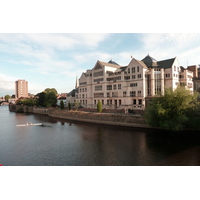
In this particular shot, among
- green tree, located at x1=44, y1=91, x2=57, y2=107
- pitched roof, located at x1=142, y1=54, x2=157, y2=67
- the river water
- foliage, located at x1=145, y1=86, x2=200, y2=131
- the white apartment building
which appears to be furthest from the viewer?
green tree, located at x1=44, y1=91, x2=57, y2=107

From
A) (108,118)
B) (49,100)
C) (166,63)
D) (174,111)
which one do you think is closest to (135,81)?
(166,63)

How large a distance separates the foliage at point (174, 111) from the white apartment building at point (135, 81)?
13.4 metres

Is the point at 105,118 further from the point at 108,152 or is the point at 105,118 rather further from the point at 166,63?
the point at 166,63

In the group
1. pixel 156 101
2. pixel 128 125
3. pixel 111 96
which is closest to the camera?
pixel 156 101

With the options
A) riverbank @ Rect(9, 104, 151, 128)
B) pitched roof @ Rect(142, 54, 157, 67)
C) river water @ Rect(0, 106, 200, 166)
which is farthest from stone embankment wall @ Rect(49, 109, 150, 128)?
pitched roof @ Rect(142, 54, 157, 67)

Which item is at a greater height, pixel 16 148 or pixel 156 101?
pixel 156 101

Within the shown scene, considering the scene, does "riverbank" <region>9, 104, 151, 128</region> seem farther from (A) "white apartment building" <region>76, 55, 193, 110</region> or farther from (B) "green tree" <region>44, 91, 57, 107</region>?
(B) "green tree" <region>44, 91, 57, 107</region>

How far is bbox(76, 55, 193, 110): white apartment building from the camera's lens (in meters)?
57.3

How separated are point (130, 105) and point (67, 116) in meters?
31.1

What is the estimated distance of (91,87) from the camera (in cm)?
7719

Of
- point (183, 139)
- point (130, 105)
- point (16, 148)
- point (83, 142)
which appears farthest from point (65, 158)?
point (130, 105)

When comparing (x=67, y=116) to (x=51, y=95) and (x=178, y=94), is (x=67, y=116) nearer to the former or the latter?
(x=51, y=95)

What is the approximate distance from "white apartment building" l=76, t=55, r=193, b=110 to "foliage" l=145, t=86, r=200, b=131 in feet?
43.9

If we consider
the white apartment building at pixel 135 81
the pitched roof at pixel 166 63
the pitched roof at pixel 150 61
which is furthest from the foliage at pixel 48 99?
the pitched roof at pixel 166 63
